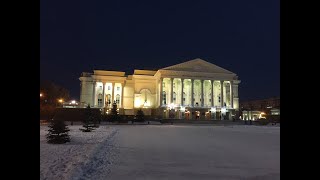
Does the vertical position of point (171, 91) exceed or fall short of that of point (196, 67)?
it falls short

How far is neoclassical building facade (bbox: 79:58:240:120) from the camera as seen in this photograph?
91.0 meters

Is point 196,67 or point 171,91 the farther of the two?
point 196,67

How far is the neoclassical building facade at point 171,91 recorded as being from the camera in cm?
9100

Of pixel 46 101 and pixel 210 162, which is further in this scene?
pixel 46 101

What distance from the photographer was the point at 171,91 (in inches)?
3597

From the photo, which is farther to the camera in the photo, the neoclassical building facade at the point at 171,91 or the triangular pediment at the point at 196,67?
the triangular pediment at the point at 196,67

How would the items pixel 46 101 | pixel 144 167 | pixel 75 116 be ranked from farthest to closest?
1. pixel 46 101
2. pixel 75 116
3. pixel 144 167

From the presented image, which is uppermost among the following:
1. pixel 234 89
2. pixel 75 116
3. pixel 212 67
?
pixel 212 67

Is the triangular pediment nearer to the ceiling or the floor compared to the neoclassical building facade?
nearer to the ceiling
